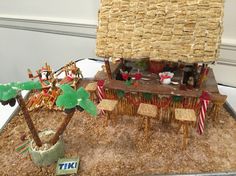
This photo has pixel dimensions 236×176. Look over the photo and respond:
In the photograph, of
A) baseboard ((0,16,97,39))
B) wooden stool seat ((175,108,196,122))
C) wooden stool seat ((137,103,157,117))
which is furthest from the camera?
baseboard ((0,16,97,39))

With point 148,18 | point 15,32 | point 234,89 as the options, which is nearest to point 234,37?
point 234,89

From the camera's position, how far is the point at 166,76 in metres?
2.56

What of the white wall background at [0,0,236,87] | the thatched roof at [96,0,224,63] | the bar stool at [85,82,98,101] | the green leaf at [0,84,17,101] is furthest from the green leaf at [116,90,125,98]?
the white wall background at [0,0,236,87]

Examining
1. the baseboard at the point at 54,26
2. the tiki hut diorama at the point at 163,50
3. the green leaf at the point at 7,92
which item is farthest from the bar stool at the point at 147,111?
the baseboard at the point at 54,26

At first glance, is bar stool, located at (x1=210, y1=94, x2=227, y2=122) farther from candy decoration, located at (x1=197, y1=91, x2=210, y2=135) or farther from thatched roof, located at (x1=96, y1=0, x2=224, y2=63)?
thatched roof, located at (x1=96, y1=0, x2=224, y2=63)

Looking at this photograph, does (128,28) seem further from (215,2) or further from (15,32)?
(15,32)

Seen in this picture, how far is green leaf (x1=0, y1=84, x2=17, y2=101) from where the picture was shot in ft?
6.40

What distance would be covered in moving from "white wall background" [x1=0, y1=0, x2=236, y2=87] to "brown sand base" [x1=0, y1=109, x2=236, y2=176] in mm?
1100

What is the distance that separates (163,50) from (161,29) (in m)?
0.19

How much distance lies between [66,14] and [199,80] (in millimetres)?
2679

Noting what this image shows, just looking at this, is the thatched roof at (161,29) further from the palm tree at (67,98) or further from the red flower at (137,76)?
the palm tree at (67,98)

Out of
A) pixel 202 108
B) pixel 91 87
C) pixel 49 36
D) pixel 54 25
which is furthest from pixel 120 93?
pixel 49 36

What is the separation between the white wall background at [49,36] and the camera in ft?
13.0

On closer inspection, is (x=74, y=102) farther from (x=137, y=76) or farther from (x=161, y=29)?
(x=161, y=29)
